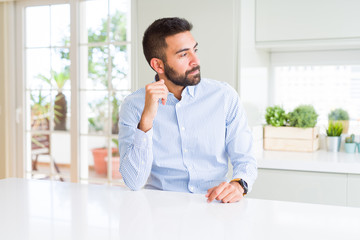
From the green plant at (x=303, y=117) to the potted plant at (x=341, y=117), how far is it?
0.33m

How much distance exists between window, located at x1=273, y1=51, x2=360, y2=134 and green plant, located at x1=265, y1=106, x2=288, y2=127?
346 millimetres

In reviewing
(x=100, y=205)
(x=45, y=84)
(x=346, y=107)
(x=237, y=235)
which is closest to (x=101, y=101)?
(x=45, y=84)

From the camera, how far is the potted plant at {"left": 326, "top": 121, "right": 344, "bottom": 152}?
2.91 meters

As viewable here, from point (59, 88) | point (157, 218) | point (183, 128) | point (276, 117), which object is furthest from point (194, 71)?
point (59, 88)

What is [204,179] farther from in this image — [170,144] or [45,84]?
[45,84]

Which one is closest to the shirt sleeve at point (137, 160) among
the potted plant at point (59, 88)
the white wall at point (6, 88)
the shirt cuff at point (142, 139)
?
the shirt cuff at point (142, 139)

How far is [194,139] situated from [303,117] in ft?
4.06

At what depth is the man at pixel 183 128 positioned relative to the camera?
1.80 meters

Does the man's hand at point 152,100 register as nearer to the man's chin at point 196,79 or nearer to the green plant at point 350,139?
the man's chin at point 196,79

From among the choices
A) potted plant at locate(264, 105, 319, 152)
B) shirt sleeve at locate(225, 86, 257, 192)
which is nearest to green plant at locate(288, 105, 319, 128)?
potted plant at locate(264, 105, 319, 152)

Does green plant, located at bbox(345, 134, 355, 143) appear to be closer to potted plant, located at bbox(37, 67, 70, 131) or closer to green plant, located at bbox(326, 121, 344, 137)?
green plant, located at bbox(326, 121, 344, 137)

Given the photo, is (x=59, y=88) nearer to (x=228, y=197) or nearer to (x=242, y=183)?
(x=242, y=183)

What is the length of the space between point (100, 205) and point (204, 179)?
23.4 inches

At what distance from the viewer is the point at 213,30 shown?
269cm
